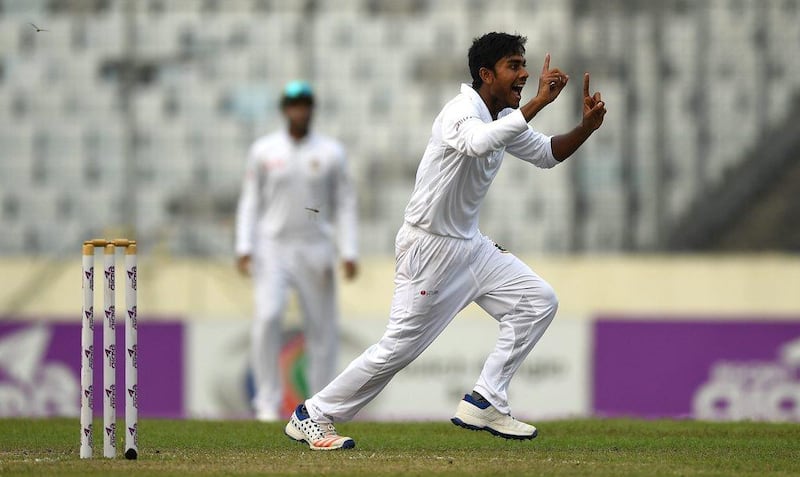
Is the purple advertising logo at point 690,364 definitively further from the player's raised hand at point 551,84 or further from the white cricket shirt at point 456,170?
the player's raised hand at point 551,84

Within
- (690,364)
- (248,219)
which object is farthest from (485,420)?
(690,364)

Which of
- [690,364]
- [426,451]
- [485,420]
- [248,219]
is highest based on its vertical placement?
[248,219]

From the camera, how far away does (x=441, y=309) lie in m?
7.17

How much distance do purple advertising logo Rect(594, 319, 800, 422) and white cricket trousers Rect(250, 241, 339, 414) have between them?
9.87ft

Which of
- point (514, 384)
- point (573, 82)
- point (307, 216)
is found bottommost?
point (514, 384)

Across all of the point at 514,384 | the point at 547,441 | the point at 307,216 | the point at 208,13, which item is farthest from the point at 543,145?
the point at 208,13

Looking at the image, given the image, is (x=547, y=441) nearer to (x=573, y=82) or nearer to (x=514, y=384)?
(x=514, y=384)

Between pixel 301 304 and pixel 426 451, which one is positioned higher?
pixel 301 304

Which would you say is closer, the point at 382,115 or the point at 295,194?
the point at 295,194

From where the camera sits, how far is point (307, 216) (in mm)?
10781

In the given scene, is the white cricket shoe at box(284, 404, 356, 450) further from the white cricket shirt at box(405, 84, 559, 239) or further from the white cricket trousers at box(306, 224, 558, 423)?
the white cricket shirt at box(405, 84, 559, 239)

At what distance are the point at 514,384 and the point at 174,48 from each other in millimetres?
5069

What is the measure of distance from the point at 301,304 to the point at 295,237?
0.47 metres

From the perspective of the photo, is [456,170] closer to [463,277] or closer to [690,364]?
[463,277]
